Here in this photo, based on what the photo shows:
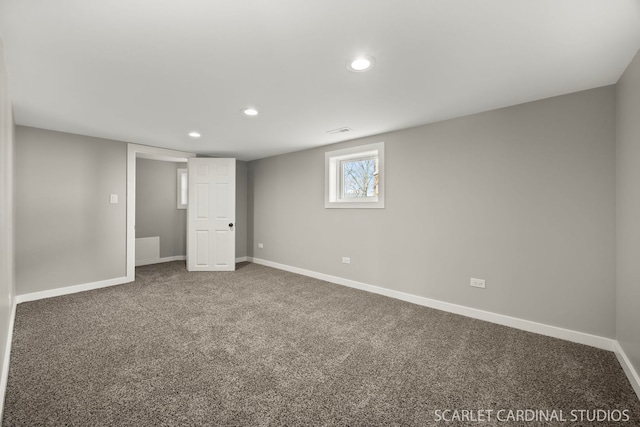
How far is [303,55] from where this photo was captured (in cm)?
191

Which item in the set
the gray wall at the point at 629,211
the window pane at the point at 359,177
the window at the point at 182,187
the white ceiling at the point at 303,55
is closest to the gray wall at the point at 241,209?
the window at the point at 182,187

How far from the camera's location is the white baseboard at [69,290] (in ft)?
11.5

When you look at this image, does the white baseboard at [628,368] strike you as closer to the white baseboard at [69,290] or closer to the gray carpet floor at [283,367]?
the gray carpet floor at [283,367]

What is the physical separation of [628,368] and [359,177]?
3.35 m

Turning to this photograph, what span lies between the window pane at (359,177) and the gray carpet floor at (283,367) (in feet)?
5.80

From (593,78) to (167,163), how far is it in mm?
6854

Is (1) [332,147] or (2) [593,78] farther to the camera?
(1) [332,147]

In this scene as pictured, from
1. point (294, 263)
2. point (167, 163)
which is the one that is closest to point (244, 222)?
point (294, 263)

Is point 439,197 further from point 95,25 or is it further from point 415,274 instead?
point 95,25

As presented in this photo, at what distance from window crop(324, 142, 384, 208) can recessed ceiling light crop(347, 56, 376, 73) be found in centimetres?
186

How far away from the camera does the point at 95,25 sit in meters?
1.60

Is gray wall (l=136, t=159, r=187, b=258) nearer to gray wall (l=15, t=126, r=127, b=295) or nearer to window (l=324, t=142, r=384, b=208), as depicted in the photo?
gray wall (l=15, t=126, r=127, b=295)

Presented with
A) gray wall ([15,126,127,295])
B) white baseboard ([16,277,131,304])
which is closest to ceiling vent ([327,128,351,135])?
gray wall ([15,126,127,295])

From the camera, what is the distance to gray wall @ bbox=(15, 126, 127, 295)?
11.5 feet
